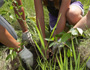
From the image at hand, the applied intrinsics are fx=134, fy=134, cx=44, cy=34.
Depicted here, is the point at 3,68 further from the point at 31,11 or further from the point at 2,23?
the point at 31,11

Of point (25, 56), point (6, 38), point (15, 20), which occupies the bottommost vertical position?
point (25, 56)

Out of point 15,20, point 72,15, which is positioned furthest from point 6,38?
point 72,15

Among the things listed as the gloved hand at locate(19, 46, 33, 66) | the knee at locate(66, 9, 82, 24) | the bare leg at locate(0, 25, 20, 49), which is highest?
the knee at locate(66, 9, 82, 24)

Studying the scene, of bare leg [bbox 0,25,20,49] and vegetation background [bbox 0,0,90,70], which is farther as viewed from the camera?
bare leg [bbox 0,25,20,49]

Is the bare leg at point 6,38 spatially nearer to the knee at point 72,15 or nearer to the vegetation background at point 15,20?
the vegetation background at point 15,20

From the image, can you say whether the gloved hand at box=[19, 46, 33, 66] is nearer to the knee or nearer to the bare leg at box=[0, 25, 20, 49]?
the bare leg at box=[0, 25, 20, 49]

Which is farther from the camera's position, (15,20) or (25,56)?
(25,56)

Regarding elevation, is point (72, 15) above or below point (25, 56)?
above

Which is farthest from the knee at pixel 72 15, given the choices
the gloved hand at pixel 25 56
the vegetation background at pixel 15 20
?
the gloved hand at pixel 25 56

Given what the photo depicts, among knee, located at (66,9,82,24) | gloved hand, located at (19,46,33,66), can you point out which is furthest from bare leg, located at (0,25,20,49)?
knee, located at (66,9,82,24)

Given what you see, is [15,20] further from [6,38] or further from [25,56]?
[25,56]

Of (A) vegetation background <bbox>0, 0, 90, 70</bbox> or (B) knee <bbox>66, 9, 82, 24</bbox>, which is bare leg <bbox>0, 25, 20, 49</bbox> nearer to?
(A) vegetation background <bbox>0, 0, 90, 70</bbox>

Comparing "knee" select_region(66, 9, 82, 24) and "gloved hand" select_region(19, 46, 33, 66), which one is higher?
"knee" select_region(66, 9, 82, 24)

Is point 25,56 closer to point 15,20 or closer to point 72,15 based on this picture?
point 15,20
